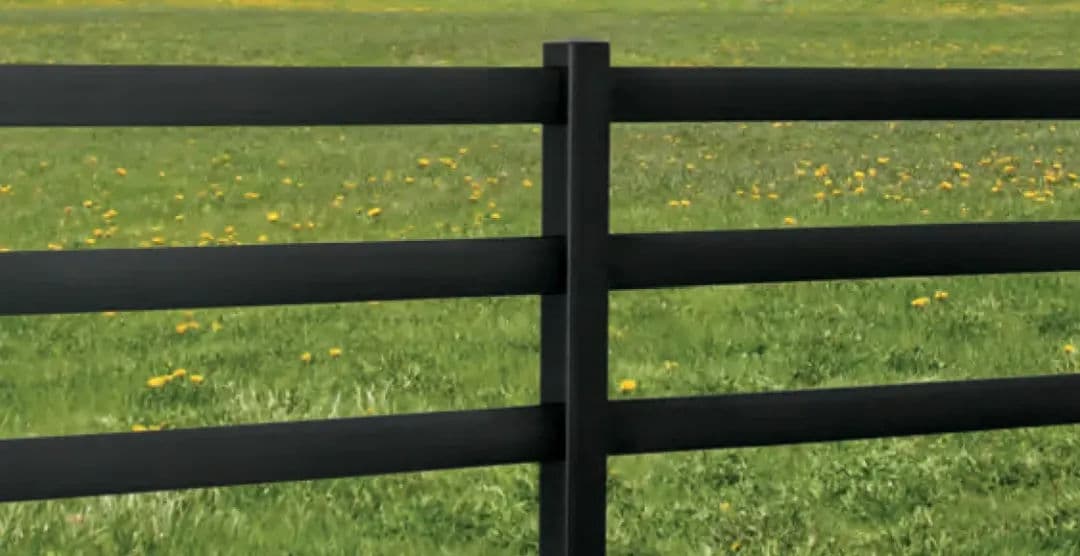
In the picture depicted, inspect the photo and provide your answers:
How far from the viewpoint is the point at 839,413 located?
160 inches

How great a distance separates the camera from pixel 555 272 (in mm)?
3814

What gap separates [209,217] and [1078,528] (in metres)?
6.89

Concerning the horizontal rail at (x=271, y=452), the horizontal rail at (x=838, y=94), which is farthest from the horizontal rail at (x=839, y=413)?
the horizontal rail at (x=838, y=94)

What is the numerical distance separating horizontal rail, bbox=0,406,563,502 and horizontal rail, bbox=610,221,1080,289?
17.6 inches

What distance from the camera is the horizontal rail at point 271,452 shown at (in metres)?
3.53

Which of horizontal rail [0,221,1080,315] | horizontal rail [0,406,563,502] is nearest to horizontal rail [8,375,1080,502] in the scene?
horizontal rail [0,406,563,502]

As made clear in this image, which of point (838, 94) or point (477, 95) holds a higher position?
point (838, 94)

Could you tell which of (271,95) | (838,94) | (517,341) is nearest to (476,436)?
(271,95)

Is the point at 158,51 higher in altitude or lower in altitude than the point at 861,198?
higher

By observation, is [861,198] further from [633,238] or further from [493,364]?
[633,238]

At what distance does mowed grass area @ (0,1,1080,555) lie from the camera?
194 inches

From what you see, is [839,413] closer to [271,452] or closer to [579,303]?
[579,303]

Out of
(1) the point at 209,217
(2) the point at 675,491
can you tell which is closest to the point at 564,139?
(2) the point at 675,491

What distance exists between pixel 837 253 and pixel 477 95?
101 cm
